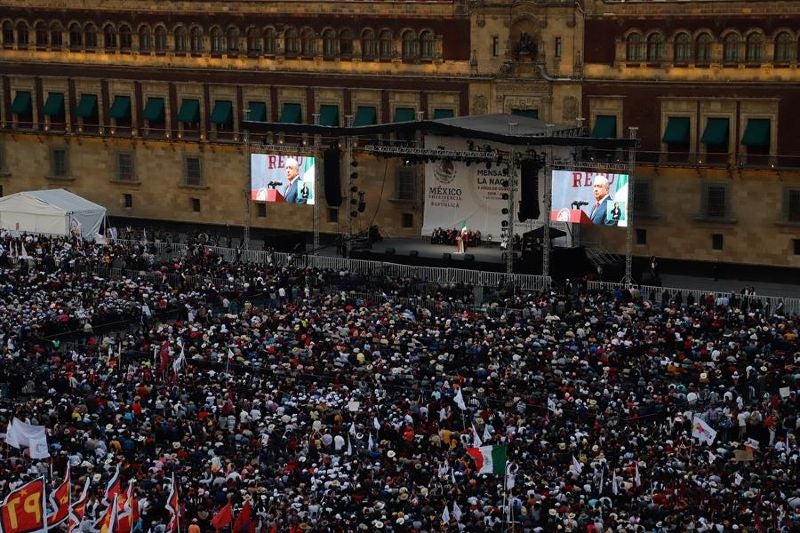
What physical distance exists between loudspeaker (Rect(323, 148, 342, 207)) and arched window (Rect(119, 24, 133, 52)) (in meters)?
18.8

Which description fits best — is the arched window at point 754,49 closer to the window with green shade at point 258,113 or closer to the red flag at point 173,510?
the window with green shade at point 258,113

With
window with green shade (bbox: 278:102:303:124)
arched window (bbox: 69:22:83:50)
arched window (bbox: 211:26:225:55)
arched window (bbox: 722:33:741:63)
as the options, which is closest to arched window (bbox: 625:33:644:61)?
arched window (bbox: 722:33:741:63)

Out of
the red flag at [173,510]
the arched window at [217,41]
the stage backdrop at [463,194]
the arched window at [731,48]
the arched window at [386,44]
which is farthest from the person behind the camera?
the arched window at [217,41]

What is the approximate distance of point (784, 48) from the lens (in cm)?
7569

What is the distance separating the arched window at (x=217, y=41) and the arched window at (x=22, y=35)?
41.8 feet

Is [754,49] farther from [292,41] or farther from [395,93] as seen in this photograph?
[292,41]

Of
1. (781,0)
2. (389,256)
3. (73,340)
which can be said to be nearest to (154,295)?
(73,340)

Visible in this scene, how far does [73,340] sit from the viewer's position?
6444 cm

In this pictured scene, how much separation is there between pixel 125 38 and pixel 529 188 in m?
30.4

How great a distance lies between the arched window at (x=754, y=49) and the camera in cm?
7619

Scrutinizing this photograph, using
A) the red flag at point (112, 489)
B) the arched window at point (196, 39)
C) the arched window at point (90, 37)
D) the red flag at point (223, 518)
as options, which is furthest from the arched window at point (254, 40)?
the red flag at point (223, 518)

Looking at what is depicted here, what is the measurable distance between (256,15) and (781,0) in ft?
92.2

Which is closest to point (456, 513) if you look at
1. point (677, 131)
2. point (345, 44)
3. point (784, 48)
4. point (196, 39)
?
point (677, 131)

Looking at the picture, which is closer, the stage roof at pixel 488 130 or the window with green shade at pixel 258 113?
the stage roof at pixel 488 130
